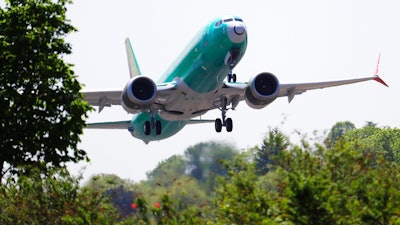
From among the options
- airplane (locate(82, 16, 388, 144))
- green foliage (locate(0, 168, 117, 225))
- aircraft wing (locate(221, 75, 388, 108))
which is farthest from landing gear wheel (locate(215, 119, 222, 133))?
green foliage (locate(0, 168, 117, 225))

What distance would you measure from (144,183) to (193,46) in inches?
561

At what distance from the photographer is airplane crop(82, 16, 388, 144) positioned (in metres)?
45.9

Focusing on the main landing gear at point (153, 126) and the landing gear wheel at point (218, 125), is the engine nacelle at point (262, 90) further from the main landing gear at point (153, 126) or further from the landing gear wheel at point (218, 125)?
the main landing gear at point (153, 126)

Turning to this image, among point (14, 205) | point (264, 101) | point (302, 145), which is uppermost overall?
point (264, 101)

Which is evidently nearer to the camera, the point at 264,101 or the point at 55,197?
the point at 55,197

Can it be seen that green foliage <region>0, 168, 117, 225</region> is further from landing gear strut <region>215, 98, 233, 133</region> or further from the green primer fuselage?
landing gear strut <region>215, 98, 233, 133</region>

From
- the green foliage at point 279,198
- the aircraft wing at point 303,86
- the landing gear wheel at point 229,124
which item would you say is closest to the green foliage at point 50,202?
the green foliage at point 279,198

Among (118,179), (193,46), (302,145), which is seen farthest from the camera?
(193,46)

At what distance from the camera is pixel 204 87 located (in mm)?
47812

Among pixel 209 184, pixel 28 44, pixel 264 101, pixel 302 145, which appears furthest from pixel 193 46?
pixel 302 145

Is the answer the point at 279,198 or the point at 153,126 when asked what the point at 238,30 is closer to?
the point at 153,126

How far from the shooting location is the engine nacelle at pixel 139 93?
49.2m

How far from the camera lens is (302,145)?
83.2 ft

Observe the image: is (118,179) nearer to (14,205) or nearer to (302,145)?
(14,205)
